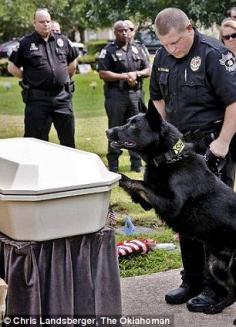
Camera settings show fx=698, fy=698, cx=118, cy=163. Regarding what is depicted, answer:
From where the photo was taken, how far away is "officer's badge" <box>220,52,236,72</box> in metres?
4.01

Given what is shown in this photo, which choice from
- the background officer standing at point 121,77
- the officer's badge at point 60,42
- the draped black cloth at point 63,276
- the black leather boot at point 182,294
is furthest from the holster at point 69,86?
the draped black cloth at point 63,276

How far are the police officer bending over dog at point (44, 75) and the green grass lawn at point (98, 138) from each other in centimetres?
107

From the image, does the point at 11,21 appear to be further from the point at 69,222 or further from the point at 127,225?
the point at 69,222

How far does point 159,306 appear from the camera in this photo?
4.19 m

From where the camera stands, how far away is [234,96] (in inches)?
157

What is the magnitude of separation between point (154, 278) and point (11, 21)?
36.9 metres

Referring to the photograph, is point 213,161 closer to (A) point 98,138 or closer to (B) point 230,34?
(B) point 230,34

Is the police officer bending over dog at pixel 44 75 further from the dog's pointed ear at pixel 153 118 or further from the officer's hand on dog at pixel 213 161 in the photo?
the dog's pointed ear at pixel 153 118

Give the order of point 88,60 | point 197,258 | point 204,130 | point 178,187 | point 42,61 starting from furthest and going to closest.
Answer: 1. point 88,60
2. point 42,61
3. point 197,258
4. point 204,130
5. point 178,187

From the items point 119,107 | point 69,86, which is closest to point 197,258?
point 69,86

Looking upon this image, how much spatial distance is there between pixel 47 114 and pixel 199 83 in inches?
152

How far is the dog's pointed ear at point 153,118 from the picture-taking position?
12.4 feet

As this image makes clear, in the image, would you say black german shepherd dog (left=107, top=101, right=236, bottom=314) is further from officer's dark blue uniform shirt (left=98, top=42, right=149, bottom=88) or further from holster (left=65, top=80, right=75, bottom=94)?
officer's dark blue uniform shirt (left=98, top=42, right=149, bottom=88)

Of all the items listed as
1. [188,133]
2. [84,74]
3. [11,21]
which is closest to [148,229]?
[188,133]
